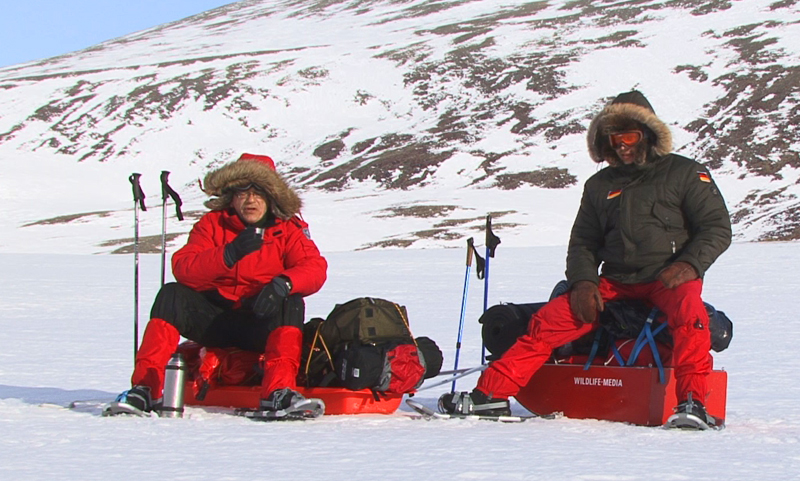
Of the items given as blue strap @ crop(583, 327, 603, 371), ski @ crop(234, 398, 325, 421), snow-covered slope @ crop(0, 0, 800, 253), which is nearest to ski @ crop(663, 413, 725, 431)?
blue strap @ crop(583, 327, 603, 371)

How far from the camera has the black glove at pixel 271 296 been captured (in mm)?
4457

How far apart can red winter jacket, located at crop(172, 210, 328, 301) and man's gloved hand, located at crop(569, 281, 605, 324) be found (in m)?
1.16

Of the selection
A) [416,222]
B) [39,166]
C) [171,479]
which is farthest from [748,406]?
[39,166]

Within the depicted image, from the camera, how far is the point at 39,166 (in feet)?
199

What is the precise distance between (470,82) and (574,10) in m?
21.5

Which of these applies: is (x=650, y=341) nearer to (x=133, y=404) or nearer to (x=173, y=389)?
(x=173, y=389)

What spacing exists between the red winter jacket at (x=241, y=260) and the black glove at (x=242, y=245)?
69 millimetres

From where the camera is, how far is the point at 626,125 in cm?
479

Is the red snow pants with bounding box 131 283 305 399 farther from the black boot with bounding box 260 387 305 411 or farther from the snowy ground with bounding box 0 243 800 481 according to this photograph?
the snowy ground with bounding box 0 243 800 481

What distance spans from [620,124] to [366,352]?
5.25ft

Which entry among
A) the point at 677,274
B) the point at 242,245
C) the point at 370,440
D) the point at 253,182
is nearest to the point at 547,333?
the point at 677,274

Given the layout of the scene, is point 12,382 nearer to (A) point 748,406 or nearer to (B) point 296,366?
(B) point 296,366

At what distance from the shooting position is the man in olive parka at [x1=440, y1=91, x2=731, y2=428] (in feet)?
14.5

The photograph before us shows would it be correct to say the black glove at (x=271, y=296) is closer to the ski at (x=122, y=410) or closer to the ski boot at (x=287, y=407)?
the ski boot at (x=287, y=407)
